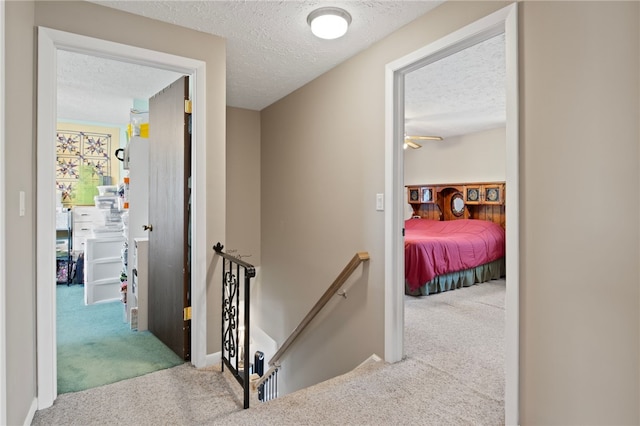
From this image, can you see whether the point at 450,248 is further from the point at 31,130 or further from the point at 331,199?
the point at 31,130

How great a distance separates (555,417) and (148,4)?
117 inches

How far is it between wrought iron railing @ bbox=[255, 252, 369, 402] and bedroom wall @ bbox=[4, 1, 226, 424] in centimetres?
86

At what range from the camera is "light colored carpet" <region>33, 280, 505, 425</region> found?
179cm

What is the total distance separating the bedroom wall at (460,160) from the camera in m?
5.52

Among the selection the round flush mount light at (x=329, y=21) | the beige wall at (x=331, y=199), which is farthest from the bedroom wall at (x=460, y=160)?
the round flush mount light at (x=329, y=21)

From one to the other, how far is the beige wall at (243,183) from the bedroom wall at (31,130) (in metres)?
1.86

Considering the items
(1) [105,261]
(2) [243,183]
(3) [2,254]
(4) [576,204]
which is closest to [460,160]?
(2) [243,183]

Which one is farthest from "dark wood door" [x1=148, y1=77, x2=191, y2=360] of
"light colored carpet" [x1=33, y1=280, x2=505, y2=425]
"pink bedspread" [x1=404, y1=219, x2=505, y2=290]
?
"pink bedspread" [x1=404, y1=219, x2=505, y2=290]

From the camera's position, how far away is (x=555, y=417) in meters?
1.54

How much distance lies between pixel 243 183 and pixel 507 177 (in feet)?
10.7

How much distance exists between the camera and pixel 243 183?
439 cm

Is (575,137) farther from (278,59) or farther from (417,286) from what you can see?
(417,286)

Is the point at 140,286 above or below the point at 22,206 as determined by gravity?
below

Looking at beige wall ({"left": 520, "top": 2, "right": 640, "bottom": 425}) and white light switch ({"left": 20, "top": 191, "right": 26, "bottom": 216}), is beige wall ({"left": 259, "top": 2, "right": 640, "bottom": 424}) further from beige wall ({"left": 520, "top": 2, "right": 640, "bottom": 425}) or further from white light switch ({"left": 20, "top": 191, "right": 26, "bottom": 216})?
white light switch ({"left": 20, "top": 191, "right": 26, "bottom": 216})
